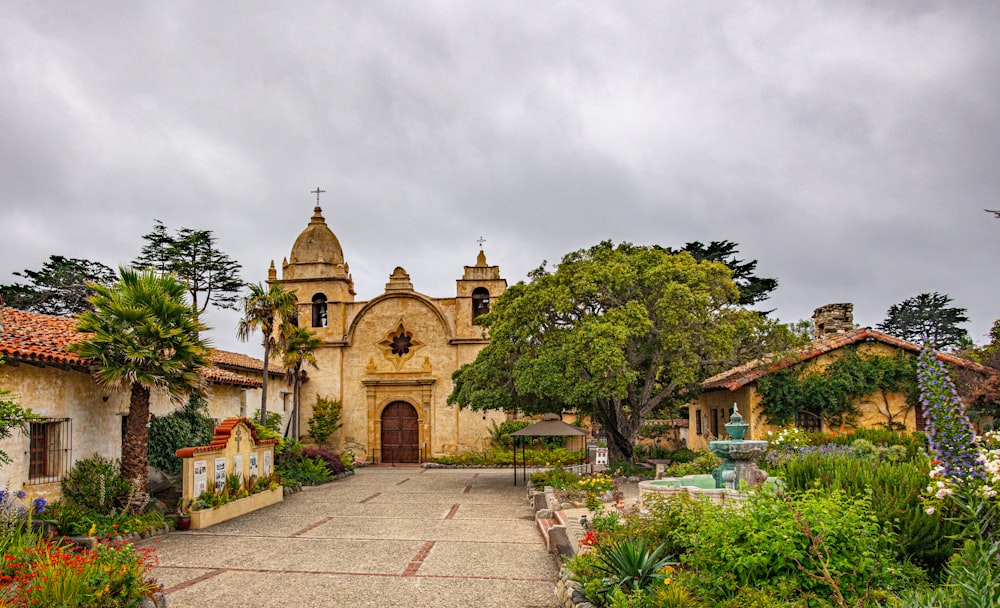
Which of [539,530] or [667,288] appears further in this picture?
[667,288]

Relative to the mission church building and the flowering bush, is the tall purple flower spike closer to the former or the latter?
the flowering bush

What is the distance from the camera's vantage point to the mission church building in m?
29.5

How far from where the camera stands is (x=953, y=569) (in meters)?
4.77

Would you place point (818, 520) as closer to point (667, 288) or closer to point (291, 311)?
point (667, 288)

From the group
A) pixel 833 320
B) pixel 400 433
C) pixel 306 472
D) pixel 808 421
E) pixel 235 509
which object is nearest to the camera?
pixel 235 509

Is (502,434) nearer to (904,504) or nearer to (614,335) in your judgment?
(614,335)

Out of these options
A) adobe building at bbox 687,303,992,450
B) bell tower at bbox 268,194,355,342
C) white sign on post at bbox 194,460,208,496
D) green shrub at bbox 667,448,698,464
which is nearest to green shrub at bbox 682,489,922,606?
white sign on post at bbox 194,460,208,496

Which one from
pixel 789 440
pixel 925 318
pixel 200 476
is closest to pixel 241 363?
pixel 200 476

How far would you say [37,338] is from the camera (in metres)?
12.7

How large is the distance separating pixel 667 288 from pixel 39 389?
14.2 metres

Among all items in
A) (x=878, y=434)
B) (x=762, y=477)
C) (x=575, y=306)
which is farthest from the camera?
(x=575, y=306)

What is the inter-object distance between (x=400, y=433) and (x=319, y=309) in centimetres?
685

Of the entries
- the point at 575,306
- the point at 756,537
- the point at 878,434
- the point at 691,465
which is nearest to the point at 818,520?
the point at 756,537

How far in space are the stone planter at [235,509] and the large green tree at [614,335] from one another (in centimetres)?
610
